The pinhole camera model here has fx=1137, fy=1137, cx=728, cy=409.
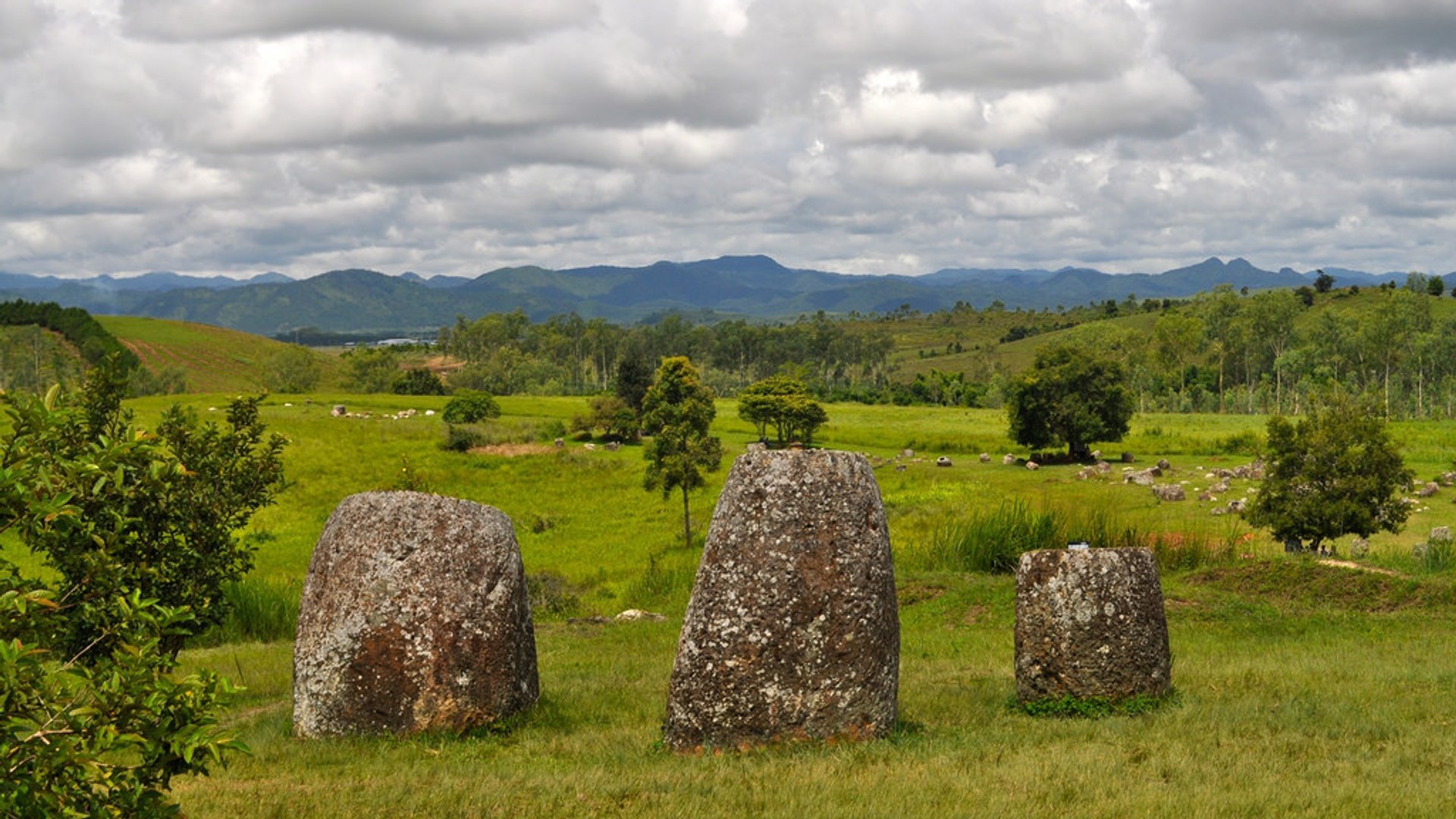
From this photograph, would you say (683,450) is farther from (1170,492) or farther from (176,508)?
(176,508)

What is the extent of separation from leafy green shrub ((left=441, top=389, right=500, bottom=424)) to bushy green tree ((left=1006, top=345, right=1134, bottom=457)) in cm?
4009

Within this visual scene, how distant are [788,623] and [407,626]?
15.7 feet

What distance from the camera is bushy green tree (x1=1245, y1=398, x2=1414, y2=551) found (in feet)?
101

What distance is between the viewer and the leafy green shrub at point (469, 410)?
282 feet

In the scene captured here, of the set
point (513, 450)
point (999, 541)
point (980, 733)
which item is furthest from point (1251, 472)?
point (980, 733)

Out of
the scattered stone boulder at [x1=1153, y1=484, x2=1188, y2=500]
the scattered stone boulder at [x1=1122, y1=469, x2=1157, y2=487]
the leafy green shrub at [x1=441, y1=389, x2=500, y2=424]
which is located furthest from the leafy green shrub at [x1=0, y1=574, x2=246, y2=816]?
the leafy green shrub at [x1=441, y1=389, x2=500, y2=424]

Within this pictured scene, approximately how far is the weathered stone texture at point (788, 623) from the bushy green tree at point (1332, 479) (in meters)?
23.3

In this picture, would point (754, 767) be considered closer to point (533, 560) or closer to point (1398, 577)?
point (1398, 577)

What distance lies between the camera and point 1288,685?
48.8 feet

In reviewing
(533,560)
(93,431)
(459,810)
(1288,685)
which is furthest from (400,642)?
(533,560)

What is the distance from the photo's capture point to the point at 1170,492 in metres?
52.8

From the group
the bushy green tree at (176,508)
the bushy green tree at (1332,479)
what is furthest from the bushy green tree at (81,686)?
the bushy green tree at (1332,479)

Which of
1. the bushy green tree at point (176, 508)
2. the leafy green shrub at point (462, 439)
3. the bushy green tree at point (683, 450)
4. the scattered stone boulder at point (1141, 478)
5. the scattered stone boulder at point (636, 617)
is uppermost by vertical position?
the bushy green tree at point (176, 508)

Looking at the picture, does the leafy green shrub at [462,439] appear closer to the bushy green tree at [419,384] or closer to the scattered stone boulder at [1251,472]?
the scattered stone boulder at [1251,472]
